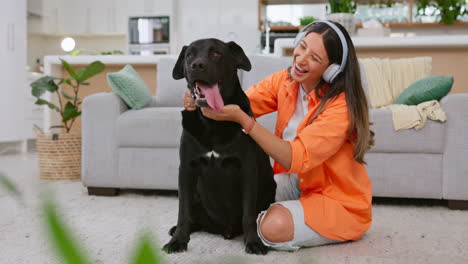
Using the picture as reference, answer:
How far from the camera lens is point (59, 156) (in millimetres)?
3307

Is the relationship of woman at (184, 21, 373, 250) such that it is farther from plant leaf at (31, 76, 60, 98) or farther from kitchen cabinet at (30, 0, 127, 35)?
kitchen cabinet at (30, 0, 127, 35)

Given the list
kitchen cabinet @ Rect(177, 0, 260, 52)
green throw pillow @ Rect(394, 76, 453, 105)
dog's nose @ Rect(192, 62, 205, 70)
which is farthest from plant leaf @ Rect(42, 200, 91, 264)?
kitchen cabinet @ Rect(177, 0, 260, 52)

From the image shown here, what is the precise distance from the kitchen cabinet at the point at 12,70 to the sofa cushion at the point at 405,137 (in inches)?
163

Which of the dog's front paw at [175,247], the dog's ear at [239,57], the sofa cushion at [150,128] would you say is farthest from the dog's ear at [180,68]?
the sofa cushion at [150,128]

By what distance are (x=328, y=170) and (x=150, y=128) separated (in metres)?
1.32

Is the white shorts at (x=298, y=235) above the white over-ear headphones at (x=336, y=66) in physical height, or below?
below

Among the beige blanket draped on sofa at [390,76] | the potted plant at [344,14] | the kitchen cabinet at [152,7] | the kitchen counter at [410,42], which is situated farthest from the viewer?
the kitchen cabinet at [152,7]

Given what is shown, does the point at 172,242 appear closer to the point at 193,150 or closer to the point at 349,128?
the point at 193,150

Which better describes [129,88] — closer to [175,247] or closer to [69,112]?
[69,112]

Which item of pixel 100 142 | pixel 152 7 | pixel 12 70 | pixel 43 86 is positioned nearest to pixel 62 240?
pixel 100 142

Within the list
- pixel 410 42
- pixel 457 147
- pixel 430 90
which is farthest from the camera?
pixel 410 42

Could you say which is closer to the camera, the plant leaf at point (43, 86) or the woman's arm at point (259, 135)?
the woman's arm at point (259, 135)

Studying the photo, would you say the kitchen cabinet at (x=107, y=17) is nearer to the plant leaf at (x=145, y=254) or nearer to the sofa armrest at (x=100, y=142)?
the sofa armrest at (x=100, y=142)

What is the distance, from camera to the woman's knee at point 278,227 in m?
1.59
